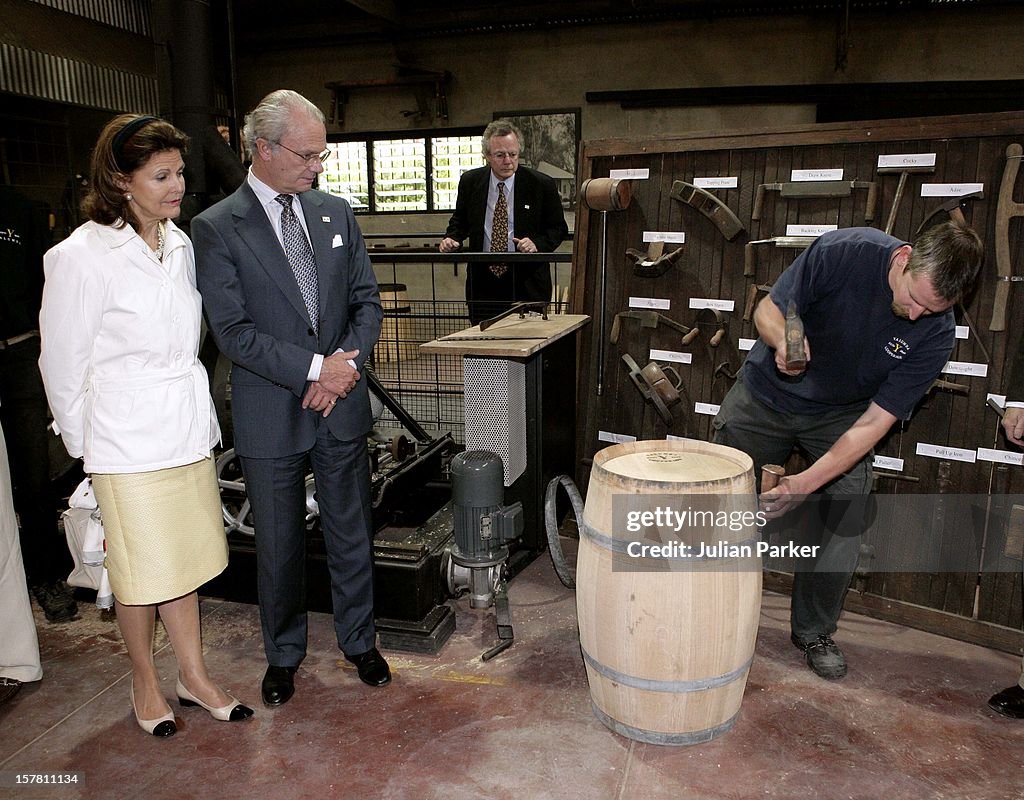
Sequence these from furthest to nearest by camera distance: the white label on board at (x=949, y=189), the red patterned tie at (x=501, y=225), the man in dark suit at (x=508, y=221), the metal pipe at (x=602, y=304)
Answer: the red patterned tie at (x=501, y=225), the man in dark suit at (x=508, y=221), the metal pipe at (x=602, y=304), the white label on board at (x=949, y=189)

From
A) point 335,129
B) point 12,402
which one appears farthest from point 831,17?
point 12,402

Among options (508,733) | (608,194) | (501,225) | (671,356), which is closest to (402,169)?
(501,225)

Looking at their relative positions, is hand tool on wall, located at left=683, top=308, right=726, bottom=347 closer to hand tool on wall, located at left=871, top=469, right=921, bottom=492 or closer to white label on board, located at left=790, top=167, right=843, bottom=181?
white label on board, located at left=790, top=167, right=843, bottom=181

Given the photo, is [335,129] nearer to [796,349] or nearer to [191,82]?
[191,82]

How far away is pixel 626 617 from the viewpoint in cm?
220

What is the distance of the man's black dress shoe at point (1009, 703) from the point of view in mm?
2518

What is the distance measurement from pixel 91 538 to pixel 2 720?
721 mm

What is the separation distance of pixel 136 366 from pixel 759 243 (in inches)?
95.9

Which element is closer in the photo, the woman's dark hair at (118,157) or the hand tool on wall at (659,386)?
the woman's dark hair at (118,157)

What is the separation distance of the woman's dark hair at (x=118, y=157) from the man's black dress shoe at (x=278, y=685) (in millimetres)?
1505

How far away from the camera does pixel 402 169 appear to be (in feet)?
33.0

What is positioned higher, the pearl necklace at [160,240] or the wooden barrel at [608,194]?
the wooden barrel at [608,194]

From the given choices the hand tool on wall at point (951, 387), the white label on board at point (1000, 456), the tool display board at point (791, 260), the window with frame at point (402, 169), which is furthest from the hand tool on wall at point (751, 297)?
the window with frame at point (402, 169)

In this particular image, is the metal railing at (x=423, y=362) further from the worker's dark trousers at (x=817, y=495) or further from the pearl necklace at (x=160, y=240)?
the pearl necklace at (x=160, y=240)
